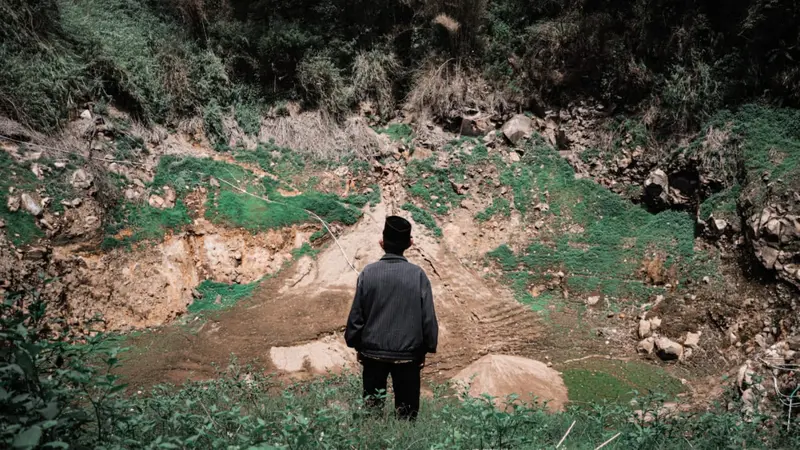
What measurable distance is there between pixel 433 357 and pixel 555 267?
2606mm

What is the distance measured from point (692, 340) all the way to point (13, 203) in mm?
8778

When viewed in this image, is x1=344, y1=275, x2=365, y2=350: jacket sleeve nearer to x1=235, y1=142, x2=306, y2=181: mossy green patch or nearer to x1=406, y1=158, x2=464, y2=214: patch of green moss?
x1=406, y1=158, x2=464, y2=214: patch of green moss

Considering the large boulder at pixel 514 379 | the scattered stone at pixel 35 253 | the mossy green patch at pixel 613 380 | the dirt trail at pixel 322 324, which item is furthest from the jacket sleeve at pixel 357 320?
the scattered stone at pixel 35 253

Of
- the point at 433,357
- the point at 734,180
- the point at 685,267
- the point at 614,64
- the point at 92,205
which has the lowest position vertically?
the point at 433,357

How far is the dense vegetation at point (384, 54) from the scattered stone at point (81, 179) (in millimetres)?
1061

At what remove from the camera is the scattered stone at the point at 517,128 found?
30.3ft

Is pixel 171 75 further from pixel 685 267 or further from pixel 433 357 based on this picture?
pixel 685 267

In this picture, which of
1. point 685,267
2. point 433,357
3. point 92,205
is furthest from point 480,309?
point 92,205

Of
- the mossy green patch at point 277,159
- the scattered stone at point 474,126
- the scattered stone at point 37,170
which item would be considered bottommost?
the mossy green patch at point 277,159

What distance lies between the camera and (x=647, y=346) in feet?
20.9

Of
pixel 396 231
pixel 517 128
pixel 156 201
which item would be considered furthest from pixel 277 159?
pixel 396 231

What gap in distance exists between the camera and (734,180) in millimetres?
7168

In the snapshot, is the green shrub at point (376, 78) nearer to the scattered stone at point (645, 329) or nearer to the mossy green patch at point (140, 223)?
the mossy green patch at point (140, 223)

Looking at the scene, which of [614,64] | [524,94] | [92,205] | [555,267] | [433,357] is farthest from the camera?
[524,94]
